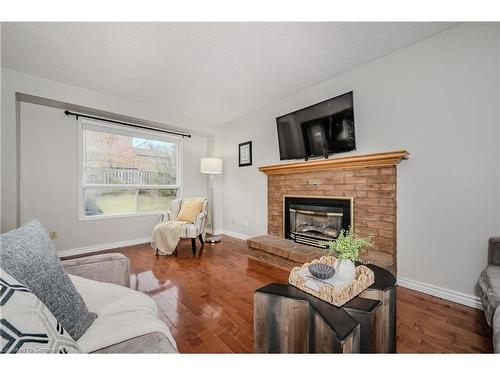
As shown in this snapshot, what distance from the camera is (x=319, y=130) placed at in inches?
102

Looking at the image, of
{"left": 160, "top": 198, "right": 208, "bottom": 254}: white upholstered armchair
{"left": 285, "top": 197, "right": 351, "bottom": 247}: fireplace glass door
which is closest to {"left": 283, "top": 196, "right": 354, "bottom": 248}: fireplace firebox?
{"left": 285, "top": 197, "right": 351, "bottom": 247}: fireplace glass door

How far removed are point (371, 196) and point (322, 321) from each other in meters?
1.72

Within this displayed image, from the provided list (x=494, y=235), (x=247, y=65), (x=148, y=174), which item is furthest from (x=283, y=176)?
(x=148, y=174)

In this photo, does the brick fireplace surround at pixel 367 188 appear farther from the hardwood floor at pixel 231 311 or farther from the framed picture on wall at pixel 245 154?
the framed picture on wall at pixel 245 154

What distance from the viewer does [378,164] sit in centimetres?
208

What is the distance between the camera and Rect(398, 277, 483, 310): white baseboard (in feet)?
5.35

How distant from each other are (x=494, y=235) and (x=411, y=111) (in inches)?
48.7

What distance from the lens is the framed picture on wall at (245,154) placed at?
3705 millimetres

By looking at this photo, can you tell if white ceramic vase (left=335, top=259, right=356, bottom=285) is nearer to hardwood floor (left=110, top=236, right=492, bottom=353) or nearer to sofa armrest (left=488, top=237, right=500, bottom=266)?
hardwood floor (left=110, top=236, right=492, bottom=353)

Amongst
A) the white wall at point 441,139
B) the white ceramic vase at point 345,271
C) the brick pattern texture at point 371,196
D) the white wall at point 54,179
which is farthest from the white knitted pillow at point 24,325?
the white wall at point 54,179

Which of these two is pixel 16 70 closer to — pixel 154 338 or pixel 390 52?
pixel 154 338

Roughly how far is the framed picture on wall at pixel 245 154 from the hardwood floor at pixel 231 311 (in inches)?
72.4

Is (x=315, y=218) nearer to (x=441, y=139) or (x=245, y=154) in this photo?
(x=441, y=139)
